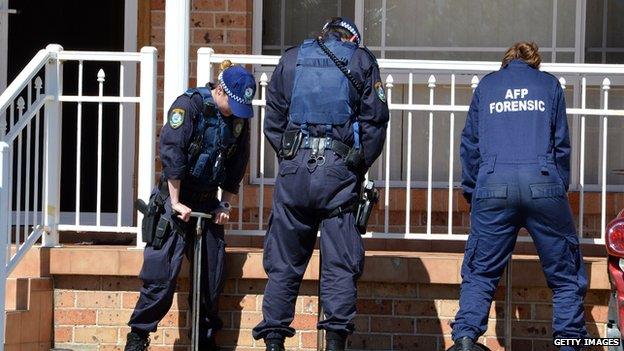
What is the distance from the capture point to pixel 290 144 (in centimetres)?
746

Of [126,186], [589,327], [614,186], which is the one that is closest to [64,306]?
[126,186]

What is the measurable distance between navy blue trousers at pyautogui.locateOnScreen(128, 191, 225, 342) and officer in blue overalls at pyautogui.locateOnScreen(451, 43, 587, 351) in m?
1.46

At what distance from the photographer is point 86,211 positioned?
1034cm

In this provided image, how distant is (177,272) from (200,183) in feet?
1.70

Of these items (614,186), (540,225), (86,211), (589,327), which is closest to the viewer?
(540,225)

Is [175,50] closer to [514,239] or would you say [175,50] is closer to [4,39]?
[4,39]

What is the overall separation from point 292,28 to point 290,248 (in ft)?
9.89

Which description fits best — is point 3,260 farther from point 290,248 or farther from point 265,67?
point 265,67

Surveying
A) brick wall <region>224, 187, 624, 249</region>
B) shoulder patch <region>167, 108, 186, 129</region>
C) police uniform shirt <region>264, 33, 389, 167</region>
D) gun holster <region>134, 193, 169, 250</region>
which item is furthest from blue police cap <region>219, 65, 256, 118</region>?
brick wall <region>224, 187, 624, 249</region>

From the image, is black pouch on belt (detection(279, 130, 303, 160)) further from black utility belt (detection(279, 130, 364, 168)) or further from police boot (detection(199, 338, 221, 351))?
police boot (detection(199, 338, 221, 351))

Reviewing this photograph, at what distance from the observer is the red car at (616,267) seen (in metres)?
7.09

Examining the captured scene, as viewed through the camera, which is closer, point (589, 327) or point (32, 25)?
point (589, 327)

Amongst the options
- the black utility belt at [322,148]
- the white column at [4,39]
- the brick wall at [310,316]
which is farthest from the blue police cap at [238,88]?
the white column at [4,39]

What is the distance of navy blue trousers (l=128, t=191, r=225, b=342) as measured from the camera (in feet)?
25.9
